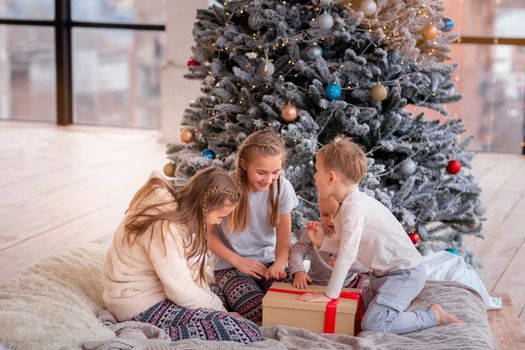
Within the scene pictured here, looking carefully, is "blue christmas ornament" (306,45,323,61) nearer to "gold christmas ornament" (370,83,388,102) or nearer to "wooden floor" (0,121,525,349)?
"gold christmas ornament" (370,83,388,102)

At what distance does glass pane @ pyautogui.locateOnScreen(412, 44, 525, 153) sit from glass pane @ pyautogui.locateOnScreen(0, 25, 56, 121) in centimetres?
341

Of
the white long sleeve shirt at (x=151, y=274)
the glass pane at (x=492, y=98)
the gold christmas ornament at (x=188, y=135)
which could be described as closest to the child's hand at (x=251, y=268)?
the white long sleeve shirt at (x=151, y=274)

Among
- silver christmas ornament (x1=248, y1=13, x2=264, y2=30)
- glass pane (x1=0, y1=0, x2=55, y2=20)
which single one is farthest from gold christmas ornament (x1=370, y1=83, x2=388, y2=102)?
glass pane (x1=0, y1=0, x2=55, y2=20)

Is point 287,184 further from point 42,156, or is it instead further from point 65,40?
point 65,40

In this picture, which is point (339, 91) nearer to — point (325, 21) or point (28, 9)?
point (325, 21)

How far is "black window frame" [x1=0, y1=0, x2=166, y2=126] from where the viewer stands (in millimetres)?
7715

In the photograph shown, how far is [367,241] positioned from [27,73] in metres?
5.88

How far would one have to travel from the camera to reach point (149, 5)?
7723mm

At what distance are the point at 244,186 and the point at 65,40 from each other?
497cm

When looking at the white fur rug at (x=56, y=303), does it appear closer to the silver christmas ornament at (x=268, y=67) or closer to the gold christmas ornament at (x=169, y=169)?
the gold christmas ornament at (x=169, y=169)

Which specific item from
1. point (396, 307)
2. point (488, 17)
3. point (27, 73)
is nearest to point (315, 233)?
point (396, 307)

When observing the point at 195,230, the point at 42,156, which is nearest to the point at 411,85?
the point at 195,230

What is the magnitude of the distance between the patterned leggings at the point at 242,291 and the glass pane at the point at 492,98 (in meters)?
4.23

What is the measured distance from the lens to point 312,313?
296 centimetres
